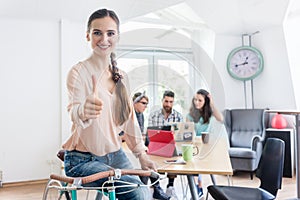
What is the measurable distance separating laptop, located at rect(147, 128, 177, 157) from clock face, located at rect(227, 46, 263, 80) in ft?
12.0

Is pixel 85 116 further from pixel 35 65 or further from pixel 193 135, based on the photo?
pixel 35 65

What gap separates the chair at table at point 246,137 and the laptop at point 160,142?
2.72 meters

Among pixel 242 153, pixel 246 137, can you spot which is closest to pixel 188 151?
pixel 242 153

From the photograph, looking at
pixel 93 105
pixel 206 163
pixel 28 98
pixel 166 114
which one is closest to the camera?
pixel 93 105

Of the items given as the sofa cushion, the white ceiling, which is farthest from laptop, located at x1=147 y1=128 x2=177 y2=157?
the sofa cushion

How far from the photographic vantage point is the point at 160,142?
1179mm

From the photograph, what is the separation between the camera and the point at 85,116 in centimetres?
91

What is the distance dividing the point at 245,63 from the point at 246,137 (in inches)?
47.1

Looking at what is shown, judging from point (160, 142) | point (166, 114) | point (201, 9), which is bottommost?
point (160, 142)

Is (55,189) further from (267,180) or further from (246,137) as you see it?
(246,137)

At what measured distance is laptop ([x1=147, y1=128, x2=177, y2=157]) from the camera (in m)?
1.09

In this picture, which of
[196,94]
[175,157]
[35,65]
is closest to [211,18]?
[35,65]

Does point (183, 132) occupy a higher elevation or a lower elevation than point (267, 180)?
higher

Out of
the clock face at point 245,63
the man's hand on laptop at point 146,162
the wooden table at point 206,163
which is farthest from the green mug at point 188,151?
the clock face at point 245,63
